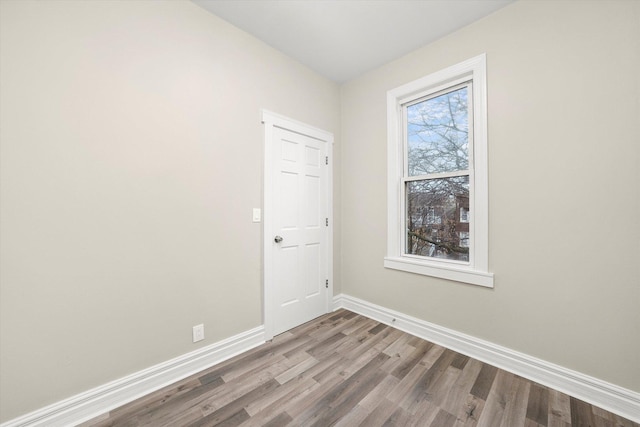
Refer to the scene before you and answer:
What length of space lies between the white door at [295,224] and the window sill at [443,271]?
822 millimetres

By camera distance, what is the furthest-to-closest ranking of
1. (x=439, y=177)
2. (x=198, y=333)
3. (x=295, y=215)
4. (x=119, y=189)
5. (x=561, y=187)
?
(x=295, y=215)
(x=439, y=177)
(x=198, y=333)
(x=561, y=187)
(x=119, y=189)

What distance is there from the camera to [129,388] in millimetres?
1597

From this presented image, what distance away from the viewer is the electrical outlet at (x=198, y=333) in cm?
190

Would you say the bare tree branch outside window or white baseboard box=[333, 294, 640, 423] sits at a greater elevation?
the bare tree branch outside window

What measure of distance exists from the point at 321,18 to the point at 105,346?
2873 mm

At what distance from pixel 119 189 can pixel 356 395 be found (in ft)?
6.78

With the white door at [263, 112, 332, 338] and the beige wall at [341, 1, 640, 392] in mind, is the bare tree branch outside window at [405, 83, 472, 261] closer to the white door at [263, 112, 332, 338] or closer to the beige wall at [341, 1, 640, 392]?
the beige wall at [341, 1, 640, 392]

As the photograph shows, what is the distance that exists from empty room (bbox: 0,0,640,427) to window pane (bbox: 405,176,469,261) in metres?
0.02

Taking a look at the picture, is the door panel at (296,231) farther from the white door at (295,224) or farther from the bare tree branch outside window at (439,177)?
the bare tree branch outside window at (439,177)

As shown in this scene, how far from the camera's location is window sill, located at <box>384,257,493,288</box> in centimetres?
205

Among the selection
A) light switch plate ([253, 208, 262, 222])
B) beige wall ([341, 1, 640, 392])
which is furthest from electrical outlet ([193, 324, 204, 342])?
beige wall ([341, 1, 640, 392])

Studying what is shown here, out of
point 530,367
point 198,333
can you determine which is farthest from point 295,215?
point 530,367

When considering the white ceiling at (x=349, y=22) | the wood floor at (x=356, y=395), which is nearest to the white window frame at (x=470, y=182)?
the white ceiling at (x=349, y=22)

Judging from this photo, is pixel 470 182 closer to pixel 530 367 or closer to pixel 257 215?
pixel 530 367
